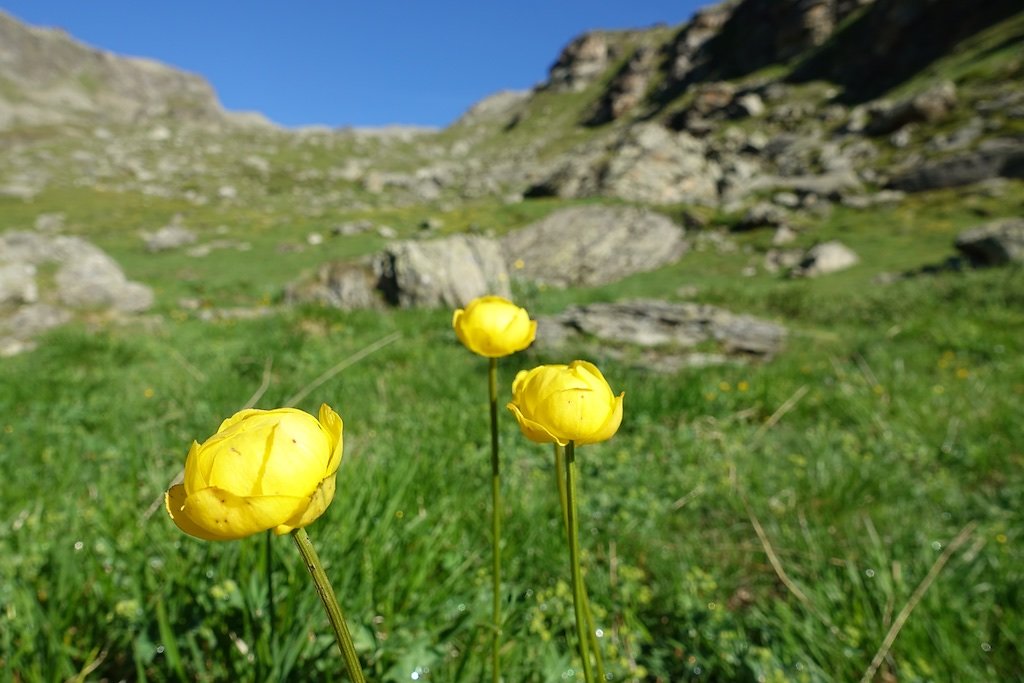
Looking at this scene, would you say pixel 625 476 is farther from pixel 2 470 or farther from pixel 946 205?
pixel 946 205

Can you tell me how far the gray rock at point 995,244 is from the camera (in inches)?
388

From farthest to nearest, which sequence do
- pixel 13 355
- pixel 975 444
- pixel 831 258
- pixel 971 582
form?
pixel 831 258 < pixel 13 355 < pixel 975 444 < pixel 971 582

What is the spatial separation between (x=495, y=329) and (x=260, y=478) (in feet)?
1.97

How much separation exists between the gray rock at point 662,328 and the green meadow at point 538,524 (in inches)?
19.5

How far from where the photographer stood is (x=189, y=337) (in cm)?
667

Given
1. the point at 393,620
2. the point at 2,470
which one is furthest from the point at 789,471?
the point at 2,470

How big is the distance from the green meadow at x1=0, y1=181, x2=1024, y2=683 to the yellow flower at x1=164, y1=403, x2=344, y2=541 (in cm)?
64

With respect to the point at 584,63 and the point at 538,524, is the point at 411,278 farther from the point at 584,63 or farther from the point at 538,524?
the point at 584,63

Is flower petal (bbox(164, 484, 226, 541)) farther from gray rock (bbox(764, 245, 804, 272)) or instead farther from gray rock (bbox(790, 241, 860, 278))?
gray rock (bbox(764, 245, 804, 272))

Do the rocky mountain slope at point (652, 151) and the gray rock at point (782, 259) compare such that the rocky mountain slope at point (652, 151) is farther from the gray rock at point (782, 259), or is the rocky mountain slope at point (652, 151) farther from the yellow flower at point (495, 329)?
the yellow flower at point (495, 329)

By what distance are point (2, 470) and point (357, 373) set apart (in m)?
2.22

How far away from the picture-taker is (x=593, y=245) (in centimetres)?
1537

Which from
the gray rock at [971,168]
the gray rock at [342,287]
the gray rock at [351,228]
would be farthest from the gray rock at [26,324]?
the gray rock at [971,168]

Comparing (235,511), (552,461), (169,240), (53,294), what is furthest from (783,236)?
(169,240)
